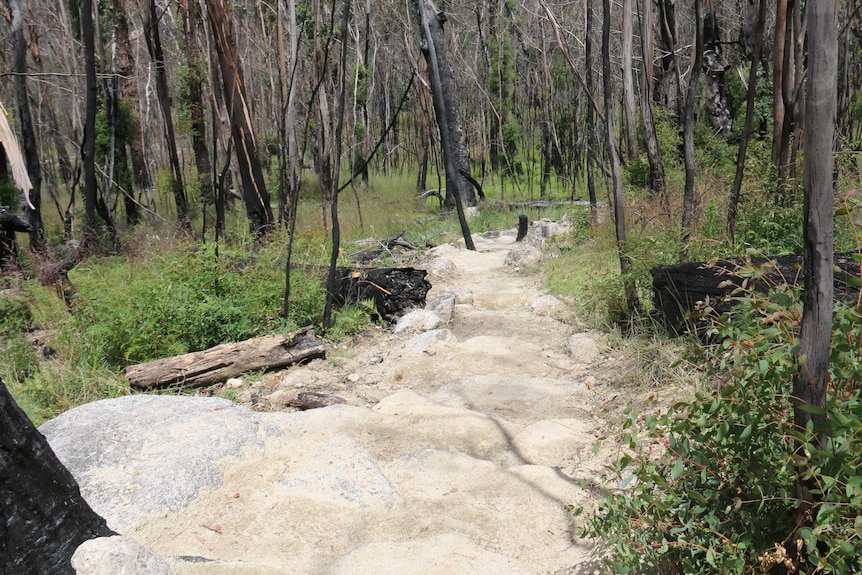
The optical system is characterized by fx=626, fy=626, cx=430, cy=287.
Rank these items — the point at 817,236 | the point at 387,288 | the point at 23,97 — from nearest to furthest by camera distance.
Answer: the point at 817,236 < the point at 387,288 < the point at 23,97

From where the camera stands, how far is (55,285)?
6117mm

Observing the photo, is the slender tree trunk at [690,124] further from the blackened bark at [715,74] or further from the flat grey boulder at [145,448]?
the blackened bark at [715,74]

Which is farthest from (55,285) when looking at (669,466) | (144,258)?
(669,466)

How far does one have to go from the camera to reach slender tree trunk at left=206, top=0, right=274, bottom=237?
656cm

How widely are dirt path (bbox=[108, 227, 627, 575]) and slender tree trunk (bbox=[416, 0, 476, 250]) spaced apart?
374cm

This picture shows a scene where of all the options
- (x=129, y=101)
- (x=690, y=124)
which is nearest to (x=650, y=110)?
(x=690, y=124)

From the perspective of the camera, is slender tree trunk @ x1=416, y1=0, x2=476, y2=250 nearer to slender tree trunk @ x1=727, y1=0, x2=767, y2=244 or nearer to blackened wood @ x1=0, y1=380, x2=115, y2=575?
slender tree trunk @ x1=727, y1=0, x2=767, y2=244

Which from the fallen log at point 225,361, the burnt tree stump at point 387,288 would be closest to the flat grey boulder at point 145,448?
the fallen log at point 225,361

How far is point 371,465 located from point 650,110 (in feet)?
16.3

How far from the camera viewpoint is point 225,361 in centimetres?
465

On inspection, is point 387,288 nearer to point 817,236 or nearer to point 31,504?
point 31,504

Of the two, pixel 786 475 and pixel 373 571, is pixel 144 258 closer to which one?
pixel 373 571

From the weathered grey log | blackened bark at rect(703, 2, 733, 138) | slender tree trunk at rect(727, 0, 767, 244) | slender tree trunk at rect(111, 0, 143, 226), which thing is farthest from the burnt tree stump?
blackened bark at rect(703, 2, 733, 138)

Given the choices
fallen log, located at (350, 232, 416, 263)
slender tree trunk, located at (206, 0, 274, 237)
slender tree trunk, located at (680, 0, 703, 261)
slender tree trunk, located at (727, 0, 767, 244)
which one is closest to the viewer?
slender tree trunk, located at (727, 0, 767, 244)
